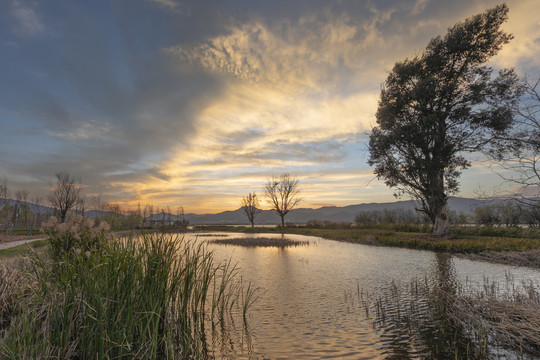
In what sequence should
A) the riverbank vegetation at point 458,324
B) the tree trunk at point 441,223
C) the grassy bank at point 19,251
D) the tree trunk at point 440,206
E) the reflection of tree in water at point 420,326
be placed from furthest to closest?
the tree trunk at point 441,223 < the tree trunk at point 440,206 < the grassy bank at point 19,251 < the reflection of tree in water at point 420,326 < the riverbank vegetation at point 458,324

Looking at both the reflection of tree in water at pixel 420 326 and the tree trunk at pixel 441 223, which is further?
the tree trunk at pixel 441 223

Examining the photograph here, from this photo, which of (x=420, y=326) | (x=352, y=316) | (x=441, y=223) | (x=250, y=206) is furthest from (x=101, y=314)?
(x=250, y=206)

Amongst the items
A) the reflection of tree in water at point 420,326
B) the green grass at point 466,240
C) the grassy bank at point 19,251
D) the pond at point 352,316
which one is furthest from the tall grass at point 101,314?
the green grass at point 466,240

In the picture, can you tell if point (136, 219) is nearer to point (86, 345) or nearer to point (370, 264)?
point (370, 264)

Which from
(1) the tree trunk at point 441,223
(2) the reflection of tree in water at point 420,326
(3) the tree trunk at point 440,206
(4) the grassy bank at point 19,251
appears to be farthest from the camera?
(1) the tree trunk at point 441,223

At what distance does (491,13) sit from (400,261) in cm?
2367

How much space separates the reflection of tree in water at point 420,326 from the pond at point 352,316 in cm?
2

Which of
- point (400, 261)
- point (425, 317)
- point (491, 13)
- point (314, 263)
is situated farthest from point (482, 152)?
point (425, 317)

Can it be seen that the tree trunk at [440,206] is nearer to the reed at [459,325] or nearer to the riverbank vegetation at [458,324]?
the riverbank vegetation at [458,324]

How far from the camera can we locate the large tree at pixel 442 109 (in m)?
23.8

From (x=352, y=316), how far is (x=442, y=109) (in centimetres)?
2561

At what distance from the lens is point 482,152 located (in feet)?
80.6

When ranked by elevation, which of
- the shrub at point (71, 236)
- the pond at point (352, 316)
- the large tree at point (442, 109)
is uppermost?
the large tree at point (442, 109)

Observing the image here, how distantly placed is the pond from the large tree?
44.5 ft
